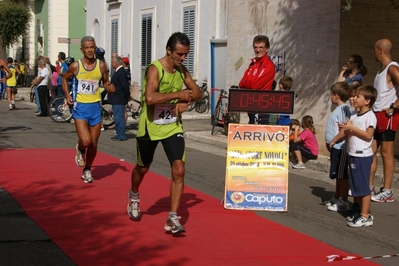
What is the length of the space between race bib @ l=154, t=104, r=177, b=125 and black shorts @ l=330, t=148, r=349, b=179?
8.62 ft

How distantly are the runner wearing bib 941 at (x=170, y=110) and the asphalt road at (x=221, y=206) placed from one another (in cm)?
139

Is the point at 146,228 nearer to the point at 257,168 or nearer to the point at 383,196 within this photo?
the point at 257,168

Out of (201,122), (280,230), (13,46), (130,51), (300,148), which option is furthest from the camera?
(13,46)

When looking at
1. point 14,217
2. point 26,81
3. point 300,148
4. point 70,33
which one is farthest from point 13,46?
point 14,217

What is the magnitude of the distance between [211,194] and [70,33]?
34.4 metres

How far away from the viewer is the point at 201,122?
22.6 m

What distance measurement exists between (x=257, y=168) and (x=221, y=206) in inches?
26.8

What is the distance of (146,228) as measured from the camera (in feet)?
27.0

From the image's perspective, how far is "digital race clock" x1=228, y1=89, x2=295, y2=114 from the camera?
9938 mm

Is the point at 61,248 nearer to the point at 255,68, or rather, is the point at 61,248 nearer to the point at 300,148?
the point at 255,68

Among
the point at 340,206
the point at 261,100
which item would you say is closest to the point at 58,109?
the point at 261,100

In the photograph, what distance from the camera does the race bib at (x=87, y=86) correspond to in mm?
11242

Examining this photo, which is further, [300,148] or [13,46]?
[13,46]

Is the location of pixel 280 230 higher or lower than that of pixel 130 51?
lower
